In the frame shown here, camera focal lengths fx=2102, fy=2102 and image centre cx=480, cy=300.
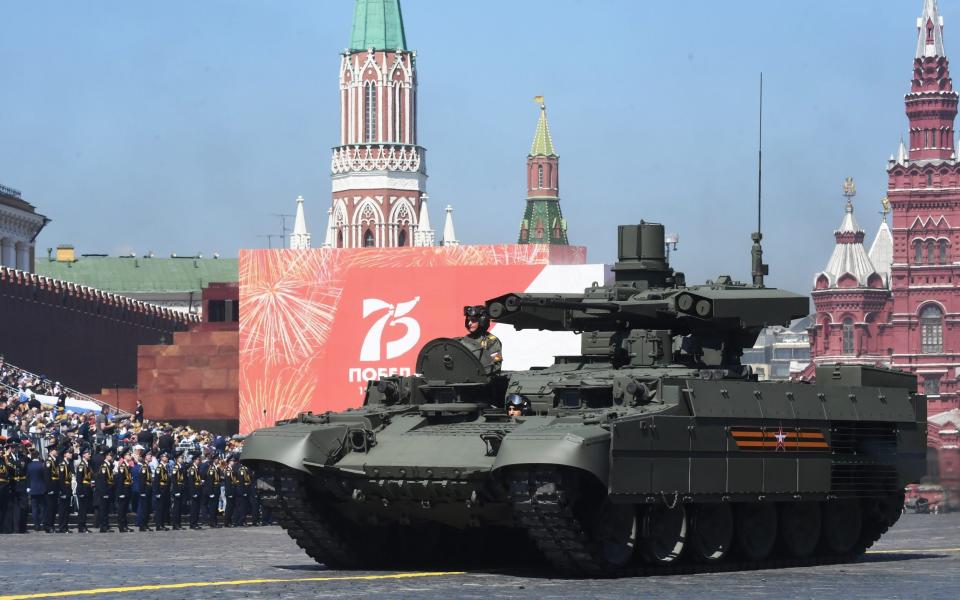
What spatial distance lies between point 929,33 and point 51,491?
152 meters

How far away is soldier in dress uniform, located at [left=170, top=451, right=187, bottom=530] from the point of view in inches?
1549

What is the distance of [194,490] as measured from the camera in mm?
40281

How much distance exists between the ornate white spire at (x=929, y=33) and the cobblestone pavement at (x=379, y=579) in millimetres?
154106

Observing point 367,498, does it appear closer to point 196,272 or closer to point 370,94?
point 370,94

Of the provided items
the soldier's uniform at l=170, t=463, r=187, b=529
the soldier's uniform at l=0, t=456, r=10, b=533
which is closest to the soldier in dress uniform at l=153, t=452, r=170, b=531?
the soldier's uniform at l=170, t=463, r=187, b=529

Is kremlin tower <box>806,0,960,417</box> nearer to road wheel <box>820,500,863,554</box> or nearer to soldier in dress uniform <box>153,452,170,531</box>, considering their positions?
soldier in dress uniform <box>153,452,170,531</box>

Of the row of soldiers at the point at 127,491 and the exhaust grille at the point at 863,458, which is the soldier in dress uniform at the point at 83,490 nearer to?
the row of soldiers at the point at 127,491

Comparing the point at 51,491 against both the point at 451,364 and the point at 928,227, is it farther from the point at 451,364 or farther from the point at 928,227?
the point at 928,227

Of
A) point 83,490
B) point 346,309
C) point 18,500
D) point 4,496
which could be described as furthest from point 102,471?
point 346,309

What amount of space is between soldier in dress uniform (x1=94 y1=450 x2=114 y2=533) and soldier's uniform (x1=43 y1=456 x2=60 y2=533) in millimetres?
1011

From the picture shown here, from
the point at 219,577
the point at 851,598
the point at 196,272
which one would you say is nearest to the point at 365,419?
the point at 219,577

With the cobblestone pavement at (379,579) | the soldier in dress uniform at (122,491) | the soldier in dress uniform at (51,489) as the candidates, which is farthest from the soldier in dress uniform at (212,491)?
the cobblestone pavement at (379,579)

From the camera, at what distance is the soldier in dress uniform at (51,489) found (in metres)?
35.9

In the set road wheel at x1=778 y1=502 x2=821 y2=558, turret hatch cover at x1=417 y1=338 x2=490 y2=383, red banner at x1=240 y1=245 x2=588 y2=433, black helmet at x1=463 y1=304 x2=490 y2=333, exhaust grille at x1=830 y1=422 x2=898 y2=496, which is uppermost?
red banner at x1=240 y1=245 x2=588 y2=433
